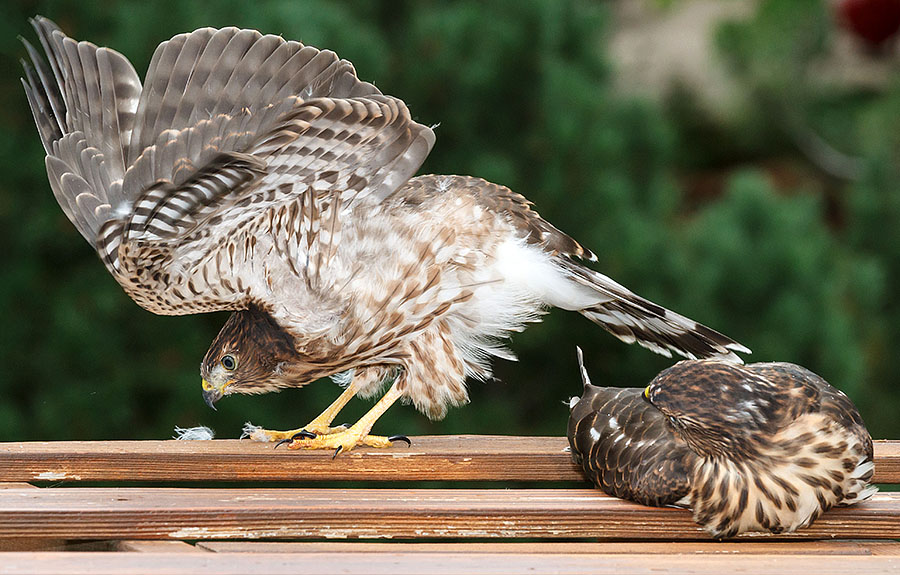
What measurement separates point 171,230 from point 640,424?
1.38 m

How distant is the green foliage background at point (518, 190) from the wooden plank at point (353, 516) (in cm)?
234

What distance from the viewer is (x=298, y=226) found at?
3143 mm

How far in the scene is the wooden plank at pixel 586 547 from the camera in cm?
213

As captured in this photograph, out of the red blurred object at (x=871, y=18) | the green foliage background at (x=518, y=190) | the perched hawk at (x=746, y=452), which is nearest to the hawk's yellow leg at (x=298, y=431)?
the perched hawk at (x=746, y=452)

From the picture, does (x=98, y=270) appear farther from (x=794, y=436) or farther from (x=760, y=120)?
(x=760, y=120)

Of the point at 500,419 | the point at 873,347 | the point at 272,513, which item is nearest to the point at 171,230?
the point at 272,513

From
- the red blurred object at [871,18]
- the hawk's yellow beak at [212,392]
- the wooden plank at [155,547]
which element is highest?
the red blurred object at [871,18]

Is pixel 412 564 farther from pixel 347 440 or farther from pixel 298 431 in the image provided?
pixel 298 431

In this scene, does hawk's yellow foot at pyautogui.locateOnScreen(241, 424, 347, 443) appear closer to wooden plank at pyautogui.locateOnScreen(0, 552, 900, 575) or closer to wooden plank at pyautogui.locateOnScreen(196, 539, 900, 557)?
wooden plank at pyautogui.locateOnScreen(196, 539, 900, 557)

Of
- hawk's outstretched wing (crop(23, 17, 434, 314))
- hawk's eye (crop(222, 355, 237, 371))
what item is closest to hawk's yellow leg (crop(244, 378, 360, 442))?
hawk's eye (crop(222, 355, 237, 371))

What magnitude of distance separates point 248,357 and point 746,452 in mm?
1577

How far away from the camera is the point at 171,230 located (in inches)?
113

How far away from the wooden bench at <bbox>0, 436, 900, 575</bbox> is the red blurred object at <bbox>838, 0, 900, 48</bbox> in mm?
4714

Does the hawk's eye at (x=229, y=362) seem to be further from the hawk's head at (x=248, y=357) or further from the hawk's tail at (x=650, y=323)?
the hawk's tail at (x=650, y=323)
